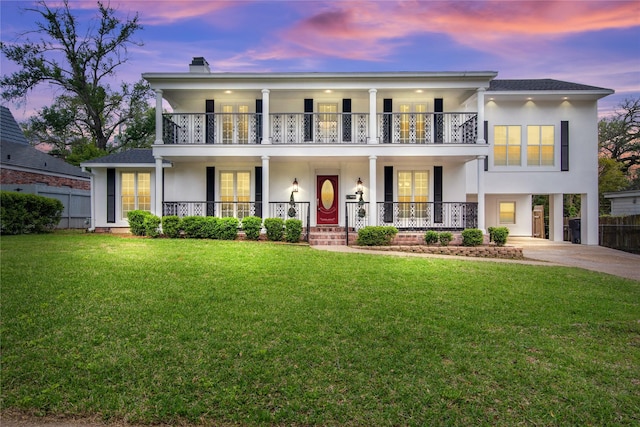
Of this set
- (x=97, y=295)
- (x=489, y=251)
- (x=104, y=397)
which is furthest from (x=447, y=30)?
(x=104, y=397)

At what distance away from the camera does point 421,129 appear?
599 inches

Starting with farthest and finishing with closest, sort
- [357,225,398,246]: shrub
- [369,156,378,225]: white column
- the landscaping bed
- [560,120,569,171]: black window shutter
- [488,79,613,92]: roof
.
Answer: [560,120,569,171]: black window shutter < [488,79,613,92]: roof < [369,156,378,225]: white column < [357,225,398,246]: shrub < the landscaping bed

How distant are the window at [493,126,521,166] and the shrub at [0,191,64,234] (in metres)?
18.7

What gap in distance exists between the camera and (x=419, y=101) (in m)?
15.4

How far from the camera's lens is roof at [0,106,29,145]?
66.9ft

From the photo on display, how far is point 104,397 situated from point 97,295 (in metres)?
2.93

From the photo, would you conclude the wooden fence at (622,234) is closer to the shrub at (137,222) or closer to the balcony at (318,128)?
the balcony at (318,128)

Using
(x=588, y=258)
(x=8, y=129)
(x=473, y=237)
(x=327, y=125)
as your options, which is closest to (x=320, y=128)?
(x=327, y=125)

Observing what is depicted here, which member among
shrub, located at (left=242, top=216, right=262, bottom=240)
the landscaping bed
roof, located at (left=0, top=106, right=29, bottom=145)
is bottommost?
the landscaping bed

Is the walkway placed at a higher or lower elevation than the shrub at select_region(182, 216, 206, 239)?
lower

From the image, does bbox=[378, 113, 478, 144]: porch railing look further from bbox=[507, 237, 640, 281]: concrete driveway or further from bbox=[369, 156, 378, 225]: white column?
bbox=[507, 237, 640, 281]: concrete driveway

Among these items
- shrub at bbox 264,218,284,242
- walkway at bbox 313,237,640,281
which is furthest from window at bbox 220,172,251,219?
walkway at bbox 313,237,640,281

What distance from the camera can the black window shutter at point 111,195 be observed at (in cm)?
1548

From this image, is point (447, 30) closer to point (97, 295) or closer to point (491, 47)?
point (491, 47)
